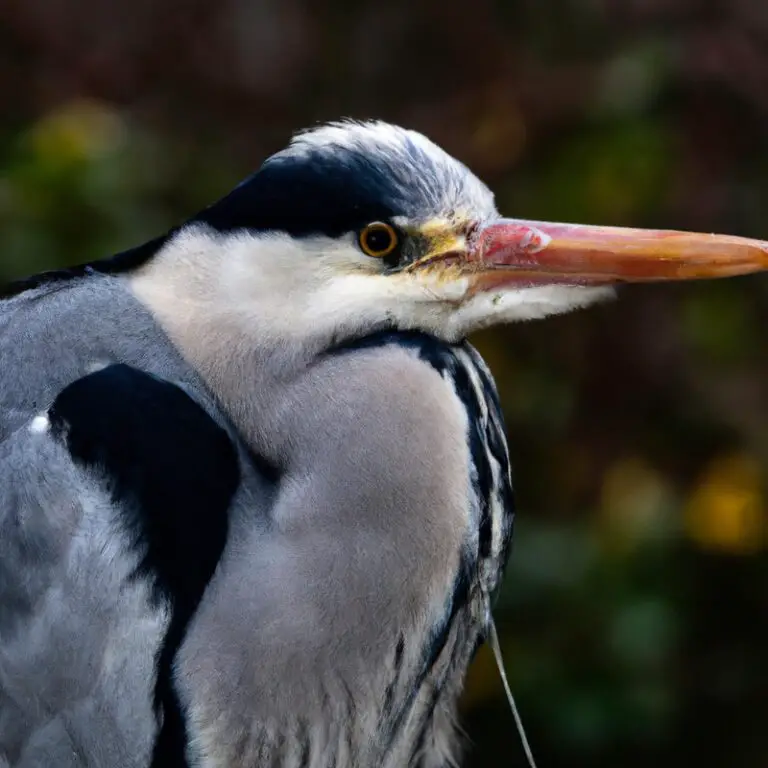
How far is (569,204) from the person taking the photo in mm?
3350

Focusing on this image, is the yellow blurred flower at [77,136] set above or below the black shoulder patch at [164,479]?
above

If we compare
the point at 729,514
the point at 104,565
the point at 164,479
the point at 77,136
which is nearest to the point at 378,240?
the point at 164,479

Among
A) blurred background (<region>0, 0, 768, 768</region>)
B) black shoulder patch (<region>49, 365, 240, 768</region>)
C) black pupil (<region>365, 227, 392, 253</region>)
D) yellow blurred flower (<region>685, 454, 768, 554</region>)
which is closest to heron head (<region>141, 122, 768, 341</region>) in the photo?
black pupil (<region>365, 227, 392, 253</region>)

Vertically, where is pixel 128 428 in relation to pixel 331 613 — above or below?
above

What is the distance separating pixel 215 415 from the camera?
1.41m

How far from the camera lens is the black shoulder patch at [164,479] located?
1.34 metres

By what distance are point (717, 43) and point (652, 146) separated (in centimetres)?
43

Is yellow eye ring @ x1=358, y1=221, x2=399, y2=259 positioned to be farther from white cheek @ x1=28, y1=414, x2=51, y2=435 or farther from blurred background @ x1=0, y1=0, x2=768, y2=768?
blurred background @ x1=0, y1=0, x2=768, y2=768

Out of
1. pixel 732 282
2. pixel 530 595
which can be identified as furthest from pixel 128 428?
pixel 732 282

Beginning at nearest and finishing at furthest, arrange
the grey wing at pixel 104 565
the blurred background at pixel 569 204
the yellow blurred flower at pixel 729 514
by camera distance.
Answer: the grey wing at pixel 104 565
the blurred background at pixel 569 204
the yellow blurred flower at pixel 729 514

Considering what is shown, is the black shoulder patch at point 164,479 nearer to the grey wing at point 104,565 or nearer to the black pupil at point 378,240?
the grey wing at point 104,565

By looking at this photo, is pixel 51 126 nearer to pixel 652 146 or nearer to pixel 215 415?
pixel 652 146

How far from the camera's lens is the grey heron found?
4.37ft

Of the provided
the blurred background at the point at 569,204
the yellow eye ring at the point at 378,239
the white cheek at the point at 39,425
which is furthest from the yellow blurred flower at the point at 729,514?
the white cheek at the point at 39,425
